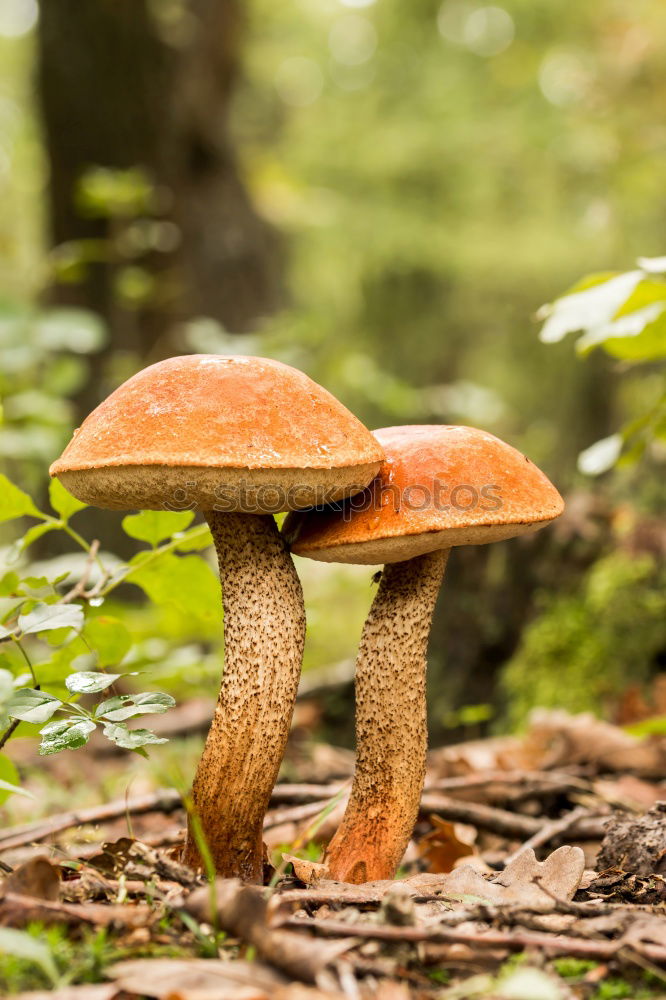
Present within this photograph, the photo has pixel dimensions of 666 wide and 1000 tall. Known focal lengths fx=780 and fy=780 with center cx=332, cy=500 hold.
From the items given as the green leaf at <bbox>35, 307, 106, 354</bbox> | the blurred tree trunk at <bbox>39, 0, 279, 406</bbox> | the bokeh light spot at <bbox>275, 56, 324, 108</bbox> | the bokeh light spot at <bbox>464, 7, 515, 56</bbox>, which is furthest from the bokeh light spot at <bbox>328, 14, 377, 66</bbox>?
the green leaf at <bbox>35, 307, 106, 354</bbox>

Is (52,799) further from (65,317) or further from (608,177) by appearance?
(608,177)

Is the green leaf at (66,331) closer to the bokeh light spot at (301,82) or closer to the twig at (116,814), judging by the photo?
the twig at (116,814)

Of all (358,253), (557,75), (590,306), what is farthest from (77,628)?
(557,75)

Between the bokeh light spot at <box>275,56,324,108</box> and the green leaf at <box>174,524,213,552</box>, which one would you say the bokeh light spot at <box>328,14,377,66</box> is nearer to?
the bokeh light spot at <box>275,56,324,108</box>

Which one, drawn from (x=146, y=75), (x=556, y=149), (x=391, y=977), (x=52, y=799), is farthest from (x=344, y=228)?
(x=391, y=977)

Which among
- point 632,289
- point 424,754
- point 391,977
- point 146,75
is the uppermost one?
point 146,75
